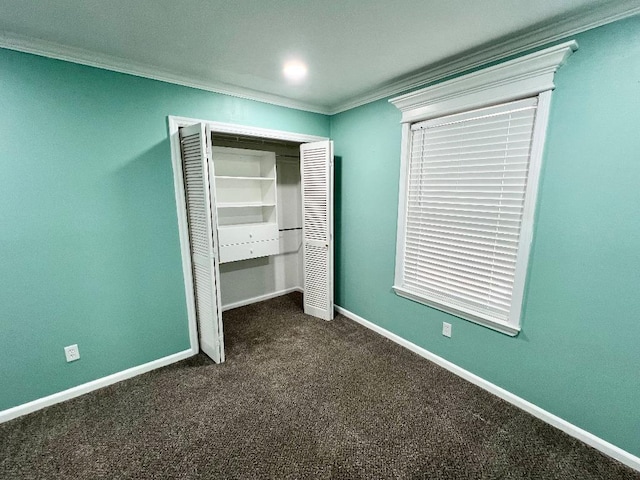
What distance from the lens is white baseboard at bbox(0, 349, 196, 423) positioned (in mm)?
1856

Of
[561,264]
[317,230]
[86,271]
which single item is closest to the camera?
[561,264]

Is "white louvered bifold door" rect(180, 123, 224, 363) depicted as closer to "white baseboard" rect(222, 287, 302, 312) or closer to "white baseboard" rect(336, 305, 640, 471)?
"white baseboard" rect(222, 287, 302, 312)

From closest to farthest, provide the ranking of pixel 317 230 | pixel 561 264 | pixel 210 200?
1. pixel 561 264
2. pixel 210 200
3. pixel 317 230

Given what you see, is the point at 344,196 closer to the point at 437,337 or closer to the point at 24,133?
the point at 437,337

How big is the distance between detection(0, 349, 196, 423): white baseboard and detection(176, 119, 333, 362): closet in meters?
0.28

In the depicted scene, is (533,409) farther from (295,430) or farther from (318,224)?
(318,224)

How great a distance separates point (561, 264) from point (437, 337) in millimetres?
1083

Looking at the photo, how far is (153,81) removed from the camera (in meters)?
2.11

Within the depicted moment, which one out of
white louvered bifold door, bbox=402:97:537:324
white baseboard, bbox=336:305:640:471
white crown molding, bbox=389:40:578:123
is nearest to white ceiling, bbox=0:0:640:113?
white crown molding, bbox=389:40:578:123

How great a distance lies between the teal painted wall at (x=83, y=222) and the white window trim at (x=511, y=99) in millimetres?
1754

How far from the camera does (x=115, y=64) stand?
6.32 ft

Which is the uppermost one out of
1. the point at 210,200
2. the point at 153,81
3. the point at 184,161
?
the point at 153,81

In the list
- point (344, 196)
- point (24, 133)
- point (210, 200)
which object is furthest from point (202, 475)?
point (344, 196)

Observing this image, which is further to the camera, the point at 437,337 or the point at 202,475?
the point at 437,337
